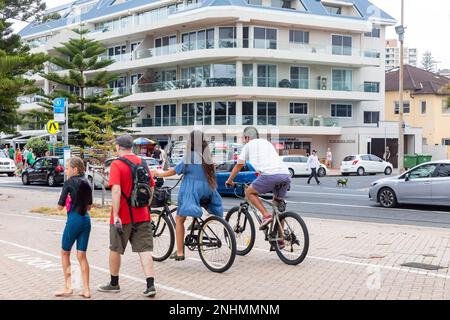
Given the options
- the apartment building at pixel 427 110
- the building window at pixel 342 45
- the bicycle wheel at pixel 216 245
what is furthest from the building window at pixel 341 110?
the bicycle wheel at pixel 216 245

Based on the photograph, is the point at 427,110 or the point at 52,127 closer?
the point at 52,127

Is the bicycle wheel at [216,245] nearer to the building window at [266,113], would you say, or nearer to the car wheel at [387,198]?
the car wheel at [387,198]

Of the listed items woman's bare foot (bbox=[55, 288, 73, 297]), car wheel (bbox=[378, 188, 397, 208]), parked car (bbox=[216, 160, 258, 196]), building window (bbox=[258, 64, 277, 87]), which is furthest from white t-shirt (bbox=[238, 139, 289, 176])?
building window (bbox=[258, 64, 277, 87])

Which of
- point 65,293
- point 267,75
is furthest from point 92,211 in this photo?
point 267,75

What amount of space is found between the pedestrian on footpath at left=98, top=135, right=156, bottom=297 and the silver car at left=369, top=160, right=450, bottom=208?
12.9 metres

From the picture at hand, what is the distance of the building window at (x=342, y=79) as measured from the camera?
5275 cm

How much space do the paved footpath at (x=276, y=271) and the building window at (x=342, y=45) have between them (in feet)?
135

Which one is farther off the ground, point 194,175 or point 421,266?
point 194,175

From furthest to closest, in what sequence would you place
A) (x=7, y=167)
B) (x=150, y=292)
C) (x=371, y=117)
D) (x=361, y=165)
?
(x=371, y=117)
(x=361, y=165)
(x=7, y=167)
(x=150, y=292)

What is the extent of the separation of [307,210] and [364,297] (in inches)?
479

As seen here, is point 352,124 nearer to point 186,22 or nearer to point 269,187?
point 186,22

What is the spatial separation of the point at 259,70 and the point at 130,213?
44198 mm

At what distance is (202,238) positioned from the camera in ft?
27.9

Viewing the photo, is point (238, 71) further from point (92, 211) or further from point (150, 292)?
point (150, 292)
